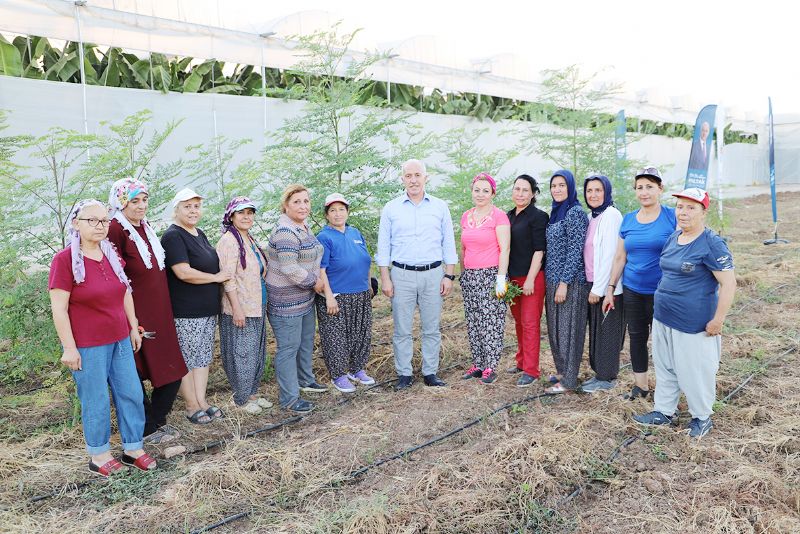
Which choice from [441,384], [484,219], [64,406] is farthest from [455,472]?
[64,406]

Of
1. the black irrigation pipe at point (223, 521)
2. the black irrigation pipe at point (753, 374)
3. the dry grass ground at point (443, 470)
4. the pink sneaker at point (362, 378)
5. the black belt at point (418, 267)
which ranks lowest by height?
the black irrigation pipe at point (223, 521)

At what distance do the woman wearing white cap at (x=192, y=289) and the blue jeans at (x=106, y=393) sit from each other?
58cm

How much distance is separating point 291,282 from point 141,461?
4.97 feet

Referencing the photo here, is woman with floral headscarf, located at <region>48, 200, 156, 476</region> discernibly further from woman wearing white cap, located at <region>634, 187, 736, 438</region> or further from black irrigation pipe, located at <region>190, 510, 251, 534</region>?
woman wearing white cap, located at <region>634, 187, 736, 438</region>

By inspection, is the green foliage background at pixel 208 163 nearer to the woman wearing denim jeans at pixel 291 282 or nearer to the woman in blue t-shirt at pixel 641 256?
the woman wearing denim jeans at pixel 291 282

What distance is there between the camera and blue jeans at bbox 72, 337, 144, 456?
3.25 metres

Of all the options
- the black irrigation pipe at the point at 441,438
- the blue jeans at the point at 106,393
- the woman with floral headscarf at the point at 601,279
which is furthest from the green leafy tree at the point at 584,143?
the blue jeans at the point at 106,393

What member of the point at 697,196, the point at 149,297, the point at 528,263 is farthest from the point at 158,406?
the point at 697,196

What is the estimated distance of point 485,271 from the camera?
4.69 meters

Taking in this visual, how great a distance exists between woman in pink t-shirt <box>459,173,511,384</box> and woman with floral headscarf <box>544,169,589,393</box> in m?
0.36

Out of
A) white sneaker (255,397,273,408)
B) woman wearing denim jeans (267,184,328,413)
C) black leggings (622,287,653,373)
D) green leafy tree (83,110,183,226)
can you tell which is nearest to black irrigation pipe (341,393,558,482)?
black leggings (622,287,653,373)

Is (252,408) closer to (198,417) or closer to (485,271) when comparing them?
(198,417)

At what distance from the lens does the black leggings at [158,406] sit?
153 inches

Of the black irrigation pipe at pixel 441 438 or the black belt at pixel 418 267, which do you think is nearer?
the black irrigation pipe at pixel 441 438
